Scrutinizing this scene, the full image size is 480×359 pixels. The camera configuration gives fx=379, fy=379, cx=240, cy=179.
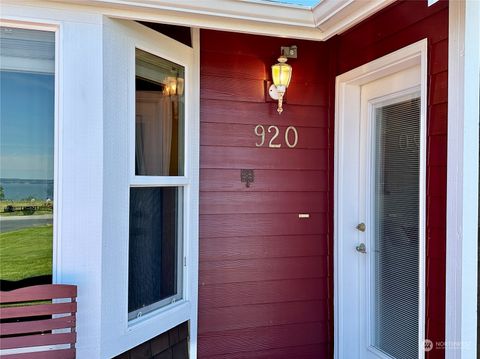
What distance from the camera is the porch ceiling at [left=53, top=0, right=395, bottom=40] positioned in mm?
1887

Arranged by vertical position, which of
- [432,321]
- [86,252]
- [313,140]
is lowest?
[432,321]

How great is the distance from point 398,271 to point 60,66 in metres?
2.20

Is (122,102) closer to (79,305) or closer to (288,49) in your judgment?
(79,305)

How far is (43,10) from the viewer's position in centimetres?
180

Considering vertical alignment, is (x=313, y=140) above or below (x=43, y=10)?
below

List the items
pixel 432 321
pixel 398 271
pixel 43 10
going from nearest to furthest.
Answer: pixel 43 10
pixel 432 321
pixel 398 271

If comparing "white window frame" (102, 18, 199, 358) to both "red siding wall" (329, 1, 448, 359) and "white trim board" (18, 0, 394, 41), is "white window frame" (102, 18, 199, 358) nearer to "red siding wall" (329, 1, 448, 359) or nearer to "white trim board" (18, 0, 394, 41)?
"white trim board" (18, 0, 394, 41)

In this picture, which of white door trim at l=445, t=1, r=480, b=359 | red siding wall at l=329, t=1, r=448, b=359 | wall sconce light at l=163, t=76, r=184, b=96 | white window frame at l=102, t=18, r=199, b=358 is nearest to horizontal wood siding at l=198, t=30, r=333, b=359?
wall sconce light at l=163, t=76, r=184, b=96

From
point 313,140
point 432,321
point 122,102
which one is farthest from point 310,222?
point 122,102

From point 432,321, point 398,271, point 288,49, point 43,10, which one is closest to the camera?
point 43,10

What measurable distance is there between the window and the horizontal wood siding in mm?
237

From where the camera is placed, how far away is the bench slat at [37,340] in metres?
1.73

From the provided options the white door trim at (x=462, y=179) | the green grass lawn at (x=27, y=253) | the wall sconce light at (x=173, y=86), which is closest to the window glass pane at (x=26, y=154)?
the green grass lawn at (x=27, y=253)

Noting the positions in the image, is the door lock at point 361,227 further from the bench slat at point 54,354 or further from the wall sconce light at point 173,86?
the bench slat at point 54,354
